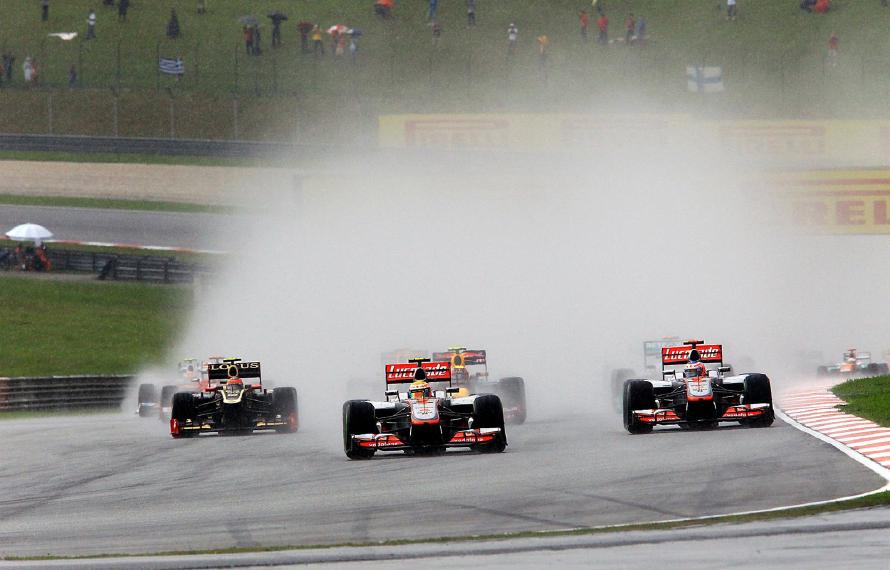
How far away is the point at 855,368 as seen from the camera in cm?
3297

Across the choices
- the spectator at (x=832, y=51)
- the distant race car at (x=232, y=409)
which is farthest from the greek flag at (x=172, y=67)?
the distant race car at (x=232, y=409)

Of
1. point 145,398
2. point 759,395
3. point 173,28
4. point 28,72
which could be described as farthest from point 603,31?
point 759,395

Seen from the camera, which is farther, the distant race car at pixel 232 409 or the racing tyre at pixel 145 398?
the racing tyre at pixel 145 398

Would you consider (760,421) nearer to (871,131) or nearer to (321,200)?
(321,200)

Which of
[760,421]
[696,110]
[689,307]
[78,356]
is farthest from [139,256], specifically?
[760,421]

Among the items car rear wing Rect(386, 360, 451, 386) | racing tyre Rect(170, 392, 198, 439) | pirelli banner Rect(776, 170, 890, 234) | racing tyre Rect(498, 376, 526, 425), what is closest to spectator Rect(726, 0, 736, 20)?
pirelli banner Rect(776, 170, 890, 234)

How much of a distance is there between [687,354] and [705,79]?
127 feet

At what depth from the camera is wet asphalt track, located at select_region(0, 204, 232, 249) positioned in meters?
50.3

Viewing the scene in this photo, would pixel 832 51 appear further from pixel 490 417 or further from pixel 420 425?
pixel 420 425

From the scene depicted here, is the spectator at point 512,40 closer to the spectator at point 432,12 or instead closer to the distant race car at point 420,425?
the spectator at point 432,12

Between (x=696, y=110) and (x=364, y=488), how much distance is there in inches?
1729

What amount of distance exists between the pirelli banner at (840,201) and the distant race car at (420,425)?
27.2 metres

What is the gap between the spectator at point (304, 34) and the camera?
197 feet

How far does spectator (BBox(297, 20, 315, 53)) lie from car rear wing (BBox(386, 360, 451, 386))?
42.1 m
